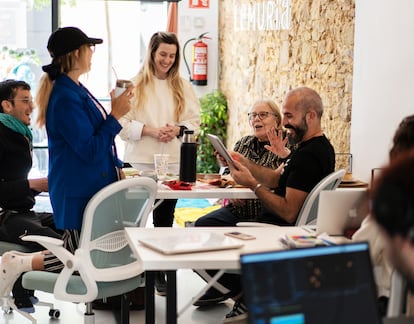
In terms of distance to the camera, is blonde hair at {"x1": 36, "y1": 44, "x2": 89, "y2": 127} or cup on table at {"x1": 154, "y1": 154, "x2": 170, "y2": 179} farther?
cup on table at {"x1": 154, "y1": 154, "x2": 170, "y2": 179}

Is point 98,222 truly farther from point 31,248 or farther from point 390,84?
point 390,84

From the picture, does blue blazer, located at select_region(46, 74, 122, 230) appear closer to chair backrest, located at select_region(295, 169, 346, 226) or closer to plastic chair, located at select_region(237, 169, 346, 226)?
plastic chair, located at select_region(237, 169, 346, 226)

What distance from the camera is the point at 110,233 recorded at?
3375 mm

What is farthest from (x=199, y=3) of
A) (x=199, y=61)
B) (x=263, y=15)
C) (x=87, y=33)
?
(x=263, y=15)

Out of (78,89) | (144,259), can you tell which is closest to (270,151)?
(78,89)

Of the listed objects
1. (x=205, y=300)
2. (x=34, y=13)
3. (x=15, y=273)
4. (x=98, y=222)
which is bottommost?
(x=205, y=300)

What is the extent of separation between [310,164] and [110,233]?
1.10 m

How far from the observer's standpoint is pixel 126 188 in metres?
3.30

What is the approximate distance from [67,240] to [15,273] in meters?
0.41

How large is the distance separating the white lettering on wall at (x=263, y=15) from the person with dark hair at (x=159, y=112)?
259cm

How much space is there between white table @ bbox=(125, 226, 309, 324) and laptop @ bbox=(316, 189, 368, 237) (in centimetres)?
13

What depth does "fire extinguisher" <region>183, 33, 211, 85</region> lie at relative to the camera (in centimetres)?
972

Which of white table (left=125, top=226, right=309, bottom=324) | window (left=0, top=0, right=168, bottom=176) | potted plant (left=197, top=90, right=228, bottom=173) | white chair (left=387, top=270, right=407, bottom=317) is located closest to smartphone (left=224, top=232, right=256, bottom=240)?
white table (left=125, top=226, right=309, bottom=324)

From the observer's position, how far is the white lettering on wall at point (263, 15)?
24.4 ft
